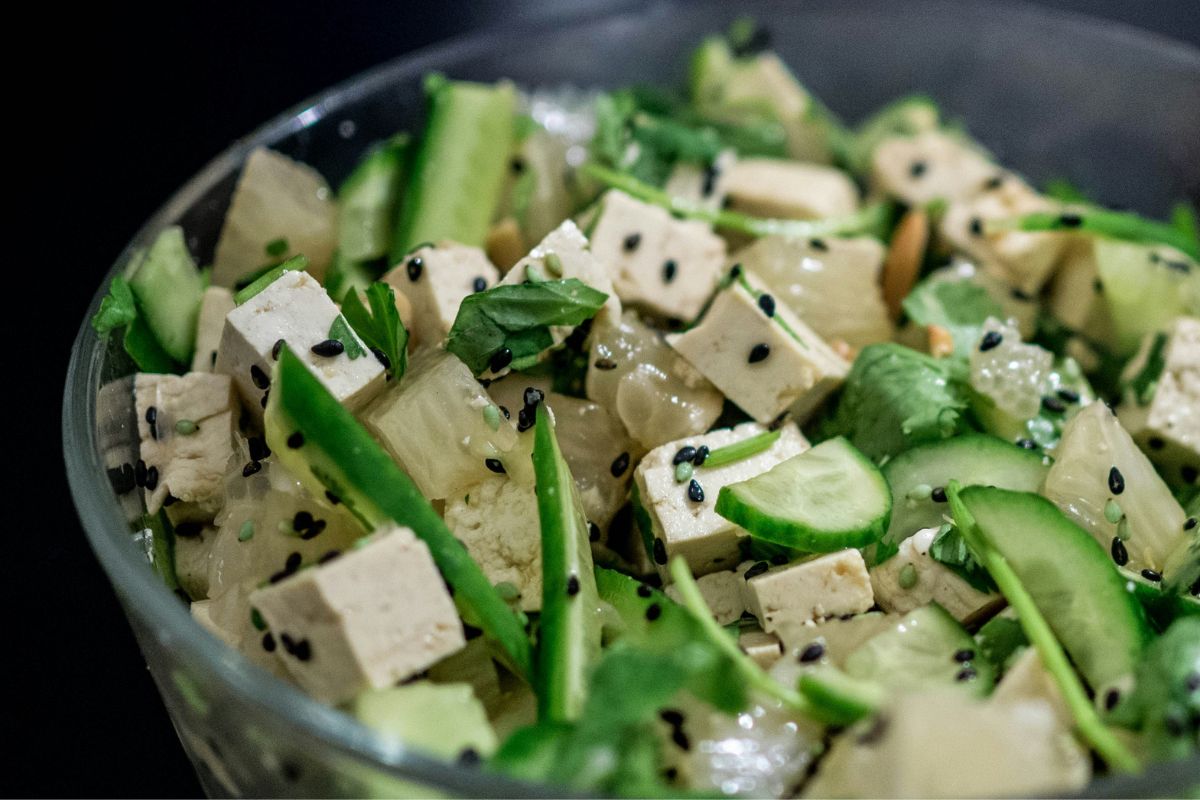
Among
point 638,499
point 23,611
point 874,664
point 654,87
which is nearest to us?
point 874,664

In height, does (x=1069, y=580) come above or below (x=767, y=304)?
below

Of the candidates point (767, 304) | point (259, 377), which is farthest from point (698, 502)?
point (259, 377)

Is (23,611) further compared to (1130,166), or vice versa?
(1130,166)

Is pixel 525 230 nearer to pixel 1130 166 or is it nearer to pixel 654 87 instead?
pixel 654 87

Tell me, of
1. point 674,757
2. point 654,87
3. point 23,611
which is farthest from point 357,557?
point 654,87

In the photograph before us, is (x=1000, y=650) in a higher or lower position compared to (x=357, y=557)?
lower

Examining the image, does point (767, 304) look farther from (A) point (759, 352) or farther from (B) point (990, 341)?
(B) point (990, 341)

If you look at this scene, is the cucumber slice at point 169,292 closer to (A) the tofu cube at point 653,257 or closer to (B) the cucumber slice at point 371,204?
(B) the cucumber slice at point 371,204

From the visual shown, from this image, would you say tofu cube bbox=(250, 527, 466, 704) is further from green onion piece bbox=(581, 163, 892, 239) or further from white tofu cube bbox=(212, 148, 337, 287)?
green onion piece bbox=(581, 163, 892, 239)
